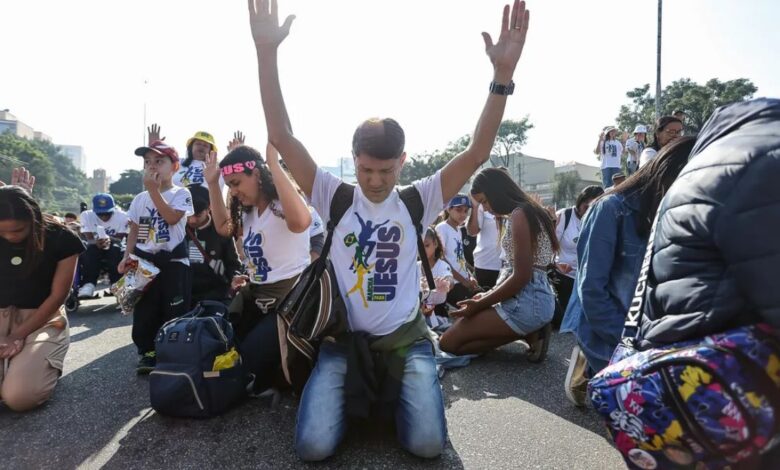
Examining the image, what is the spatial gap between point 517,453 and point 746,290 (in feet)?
5.39

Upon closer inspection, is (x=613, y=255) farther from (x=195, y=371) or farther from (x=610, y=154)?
(x=610, y=154)

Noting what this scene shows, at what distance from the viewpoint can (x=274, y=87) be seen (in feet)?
7.79

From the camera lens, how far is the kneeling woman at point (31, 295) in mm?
3100

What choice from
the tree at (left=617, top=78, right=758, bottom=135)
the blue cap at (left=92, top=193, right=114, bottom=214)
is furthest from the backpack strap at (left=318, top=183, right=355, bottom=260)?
the tree at (left=617, top=78, right=758, bottom=135)

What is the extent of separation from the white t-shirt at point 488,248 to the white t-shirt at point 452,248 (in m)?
0.30

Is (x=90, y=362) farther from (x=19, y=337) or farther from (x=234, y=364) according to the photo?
(x=234, y=364)

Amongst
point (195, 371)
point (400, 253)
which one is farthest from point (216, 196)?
point (400, 253)

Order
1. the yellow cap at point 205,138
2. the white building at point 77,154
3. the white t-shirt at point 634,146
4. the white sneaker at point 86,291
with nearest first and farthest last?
1. the yellow cap at point 205,138
2. the white sneaker at point 86,291
3. the white t-shirt at point 634,146
4. the white building at point 77,154

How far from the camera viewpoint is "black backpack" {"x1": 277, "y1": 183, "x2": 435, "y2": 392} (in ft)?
8.06

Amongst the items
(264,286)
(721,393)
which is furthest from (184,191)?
(721,393)

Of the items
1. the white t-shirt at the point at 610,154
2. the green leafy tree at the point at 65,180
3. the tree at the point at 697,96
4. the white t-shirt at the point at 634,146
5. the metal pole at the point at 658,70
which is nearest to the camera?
the white t-shirt at the point at 610,154

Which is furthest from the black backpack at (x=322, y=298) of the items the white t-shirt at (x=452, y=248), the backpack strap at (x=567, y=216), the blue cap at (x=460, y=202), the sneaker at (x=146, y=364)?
the backpack strap at (x=567, y=216)

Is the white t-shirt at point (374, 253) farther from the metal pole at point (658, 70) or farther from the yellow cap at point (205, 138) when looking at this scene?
the metal pole at point (658, 70)

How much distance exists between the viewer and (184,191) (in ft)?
14.2
